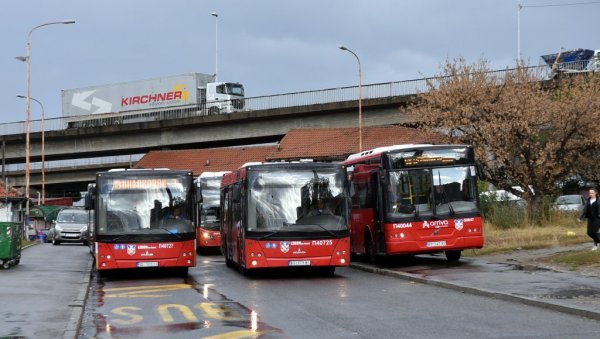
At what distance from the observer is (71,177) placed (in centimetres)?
7450

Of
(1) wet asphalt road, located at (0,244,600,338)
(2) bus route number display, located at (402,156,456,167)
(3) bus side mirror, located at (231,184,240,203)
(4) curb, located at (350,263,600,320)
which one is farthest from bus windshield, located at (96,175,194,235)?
(2) bus route number display, located at (402,156,456,167)

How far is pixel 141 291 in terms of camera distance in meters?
17.7

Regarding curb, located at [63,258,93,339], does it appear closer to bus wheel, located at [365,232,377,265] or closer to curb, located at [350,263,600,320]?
curb, located at [350,263,600,320]

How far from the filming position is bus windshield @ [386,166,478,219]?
68.3 feet

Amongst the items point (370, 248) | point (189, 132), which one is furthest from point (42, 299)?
point (189, 132)

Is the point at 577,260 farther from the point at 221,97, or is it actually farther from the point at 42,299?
the point at 221,97

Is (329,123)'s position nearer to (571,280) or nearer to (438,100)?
(438,100)

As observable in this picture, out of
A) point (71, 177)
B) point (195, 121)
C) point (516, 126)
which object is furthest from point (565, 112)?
point (71, 177)

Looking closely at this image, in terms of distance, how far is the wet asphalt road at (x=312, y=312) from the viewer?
10.9 m

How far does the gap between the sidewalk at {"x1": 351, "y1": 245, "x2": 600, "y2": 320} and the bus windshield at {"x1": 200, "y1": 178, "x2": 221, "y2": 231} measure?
9.99m

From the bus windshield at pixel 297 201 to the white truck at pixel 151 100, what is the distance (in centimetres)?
3795

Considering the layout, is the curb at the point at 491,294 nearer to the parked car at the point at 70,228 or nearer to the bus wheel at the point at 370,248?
the bus wheel at the point at 370,248

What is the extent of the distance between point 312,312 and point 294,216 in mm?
6507

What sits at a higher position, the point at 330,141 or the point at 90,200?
the point at 330,141
